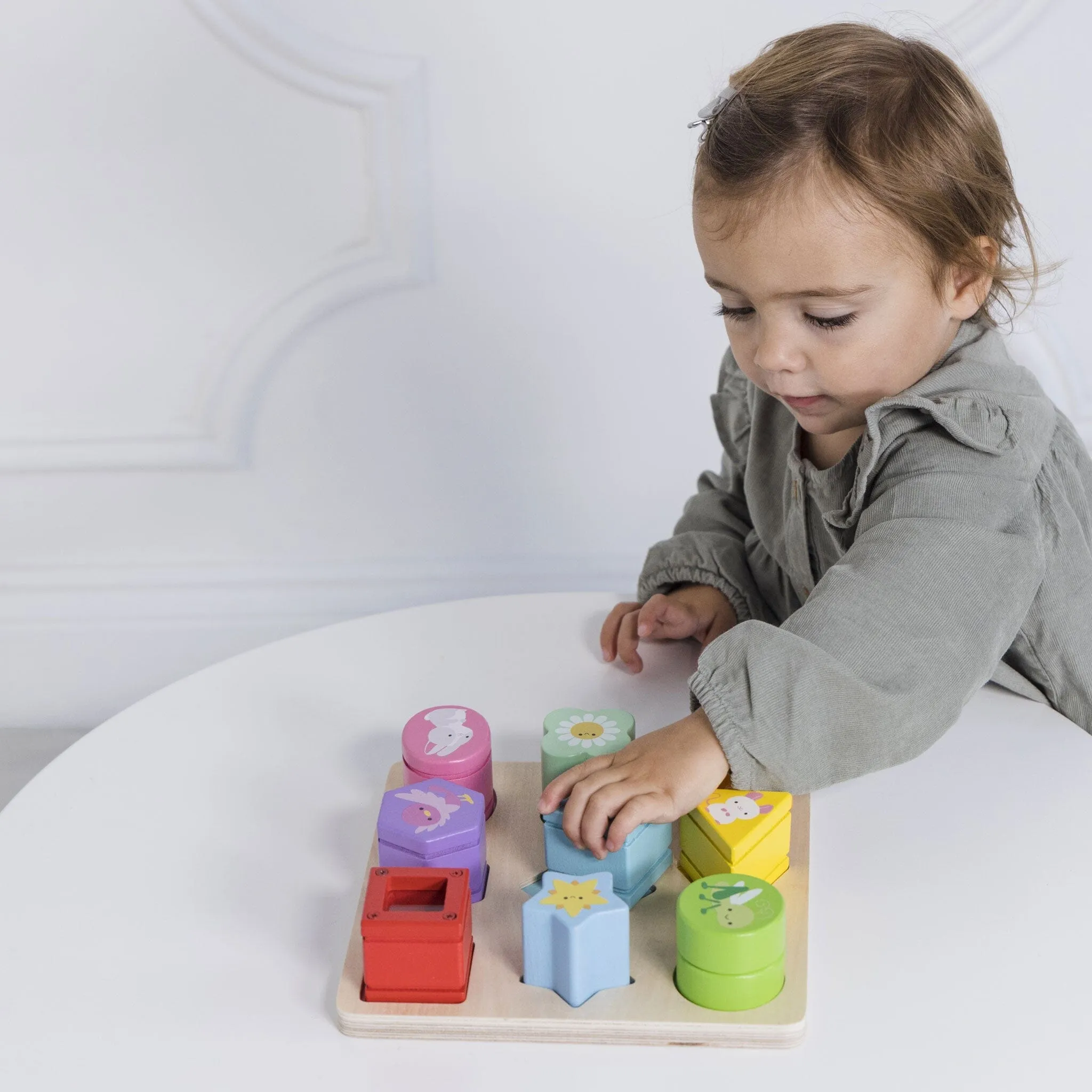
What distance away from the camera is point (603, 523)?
152cm

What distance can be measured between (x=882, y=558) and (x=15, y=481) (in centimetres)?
108

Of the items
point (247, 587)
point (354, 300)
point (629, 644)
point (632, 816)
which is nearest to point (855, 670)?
point (632, 816)

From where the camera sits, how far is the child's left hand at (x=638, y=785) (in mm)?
636

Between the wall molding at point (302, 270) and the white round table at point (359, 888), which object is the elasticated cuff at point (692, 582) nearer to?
the white round table at point (359, 888)

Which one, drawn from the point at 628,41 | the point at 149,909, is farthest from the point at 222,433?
the point at 149,909

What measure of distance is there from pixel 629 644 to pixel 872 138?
34 cm

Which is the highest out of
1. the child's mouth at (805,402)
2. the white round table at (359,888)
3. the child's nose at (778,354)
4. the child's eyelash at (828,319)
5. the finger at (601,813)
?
the child's eyelash at (828,319)

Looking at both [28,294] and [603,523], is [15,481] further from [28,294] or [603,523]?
[603,523]

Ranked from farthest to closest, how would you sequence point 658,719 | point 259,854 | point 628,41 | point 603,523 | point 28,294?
point 603,523, point 28,294, point 628,41, point 658,719, point 259,854

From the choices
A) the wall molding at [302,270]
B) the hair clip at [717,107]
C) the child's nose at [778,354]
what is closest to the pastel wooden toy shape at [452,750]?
the child's nose at [778,354]

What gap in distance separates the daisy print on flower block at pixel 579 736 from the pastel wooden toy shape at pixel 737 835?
60 millimetres

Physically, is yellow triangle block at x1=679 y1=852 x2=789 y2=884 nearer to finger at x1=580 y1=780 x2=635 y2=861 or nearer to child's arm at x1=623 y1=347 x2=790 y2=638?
finger at x1=580 y1=780 x2=635 y2=861

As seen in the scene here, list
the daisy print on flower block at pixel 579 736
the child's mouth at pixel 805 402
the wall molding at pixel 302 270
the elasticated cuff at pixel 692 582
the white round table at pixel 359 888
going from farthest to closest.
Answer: the wall molding at pixel 302 270 < the elasticated cuff at pixel 692 582 < the child's mouth at pixel 805 402 < the daisy print on flower block at pixel 579 736 < the white round table at pixel 359 888

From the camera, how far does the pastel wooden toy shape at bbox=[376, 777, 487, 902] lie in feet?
2.09
